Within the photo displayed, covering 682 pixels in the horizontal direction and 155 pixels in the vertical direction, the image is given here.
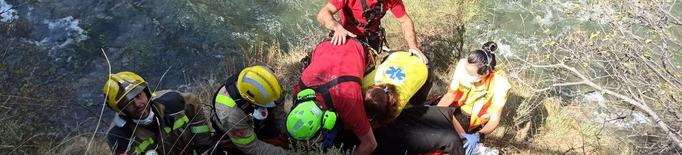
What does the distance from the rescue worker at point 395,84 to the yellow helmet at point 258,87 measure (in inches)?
24.2

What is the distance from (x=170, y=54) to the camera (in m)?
8.42

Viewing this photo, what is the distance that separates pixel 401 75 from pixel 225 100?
1.34 metres

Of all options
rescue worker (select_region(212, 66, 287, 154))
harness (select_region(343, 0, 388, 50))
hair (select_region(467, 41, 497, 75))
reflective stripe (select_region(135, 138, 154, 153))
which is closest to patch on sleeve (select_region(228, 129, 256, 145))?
rescue worker (select_region(212, 66, 287, 154))

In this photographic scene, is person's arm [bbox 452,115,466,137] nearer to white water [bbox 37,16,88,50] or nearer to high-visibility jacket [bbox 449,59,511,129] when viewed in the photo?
high-visibility jacket [bbox 449,59,511,129]

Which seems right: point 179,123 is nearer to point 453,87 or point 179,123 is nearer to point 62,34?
point 453,87

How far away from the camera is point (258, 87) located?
3.51 meters

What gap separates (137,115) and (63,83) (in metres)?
4.94

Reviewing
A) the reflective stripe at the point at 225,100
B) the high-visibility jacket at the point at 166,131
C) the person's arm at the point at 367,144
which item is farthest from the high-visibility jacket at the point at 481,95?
the high-visibility jacket at the point at 166,131

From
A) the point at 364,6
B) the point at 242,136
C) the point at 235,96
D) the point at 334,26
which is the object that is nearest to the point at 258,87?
the point at 235,96

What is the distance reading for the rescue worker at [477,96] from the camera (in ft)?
13.9

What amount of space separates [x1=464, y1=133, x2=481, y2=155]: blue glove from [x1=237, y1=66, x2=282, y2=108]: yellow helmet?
1497mm

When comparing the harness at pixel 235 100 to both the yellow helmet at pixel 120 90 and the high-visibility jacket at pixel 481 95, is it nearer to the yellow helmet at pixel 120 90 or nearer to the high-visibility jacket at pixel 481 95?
the yellow helmet at pixel 120 90

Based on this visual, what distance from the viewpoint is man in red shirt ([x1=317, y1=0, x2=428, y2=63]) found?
4762 millimetres

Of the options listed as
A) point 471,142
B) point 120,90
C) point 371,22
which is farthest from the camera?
point 371,22
